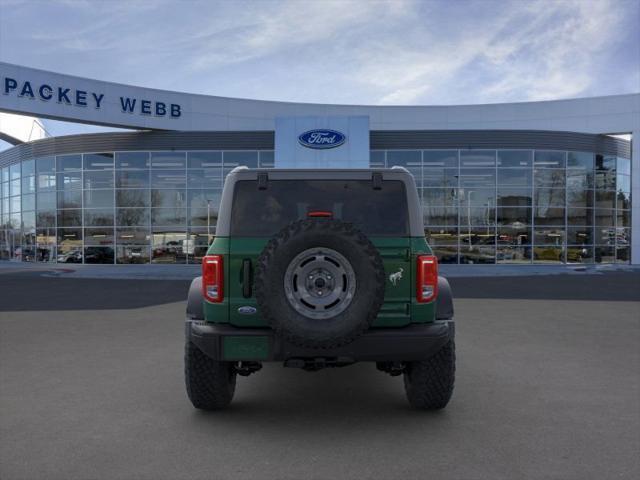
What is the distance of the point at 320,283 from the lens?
11.8ft

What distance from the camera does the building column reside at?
1093 inches

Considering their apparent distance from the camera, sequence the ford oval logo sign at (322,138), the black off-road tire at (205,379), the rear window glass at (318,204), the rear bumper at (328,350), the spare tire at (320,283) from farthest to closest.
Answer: the ford oval logo sign at (322,138)
the black off-road tire at (205,379)
the rear window glass at (318,204)
the rear bumper at (328,350)
the spare tire at (320,283)

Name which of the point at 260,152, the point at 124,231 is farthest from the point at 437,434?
the point at 124,231

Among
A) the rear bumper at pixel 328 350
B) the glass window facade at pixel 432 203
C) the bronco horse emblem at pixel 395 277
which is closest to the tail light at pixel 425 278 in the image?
the bronco horse emblem at pixel 395 277

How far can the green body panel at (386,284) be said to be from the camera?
3.85 meters

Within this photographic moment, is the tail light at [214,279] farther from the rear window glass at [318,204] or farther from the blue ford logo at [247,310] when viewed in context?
the rear window glass at [318,204]

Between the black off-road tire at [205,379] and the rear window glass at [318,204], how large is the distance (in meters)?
1.16

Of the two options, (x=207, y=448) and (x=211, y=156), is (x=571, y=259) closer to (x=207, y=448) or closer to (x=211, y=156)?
(x=211, y=156)

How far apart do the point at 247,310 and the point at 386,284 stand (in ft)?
3.69

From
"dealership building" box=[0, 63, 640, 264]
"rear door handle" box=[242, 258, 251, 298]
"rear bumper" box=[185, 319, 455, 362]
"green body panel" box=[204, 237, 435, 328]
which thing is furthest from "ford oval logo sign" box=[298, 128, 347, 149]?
"rear bumper" box=[185, 319, 455, 362]

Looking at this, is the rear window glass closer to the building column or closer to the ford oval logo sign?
the ford oval logo sign

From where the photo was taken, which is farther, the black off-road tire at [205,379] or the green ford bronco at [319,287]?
the black off-road tire at [205,379]

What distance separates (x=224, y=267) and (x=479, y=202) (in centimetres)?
2421

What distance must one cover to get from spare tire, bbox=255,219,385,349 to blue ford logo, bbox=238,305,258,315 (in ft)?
0.88
